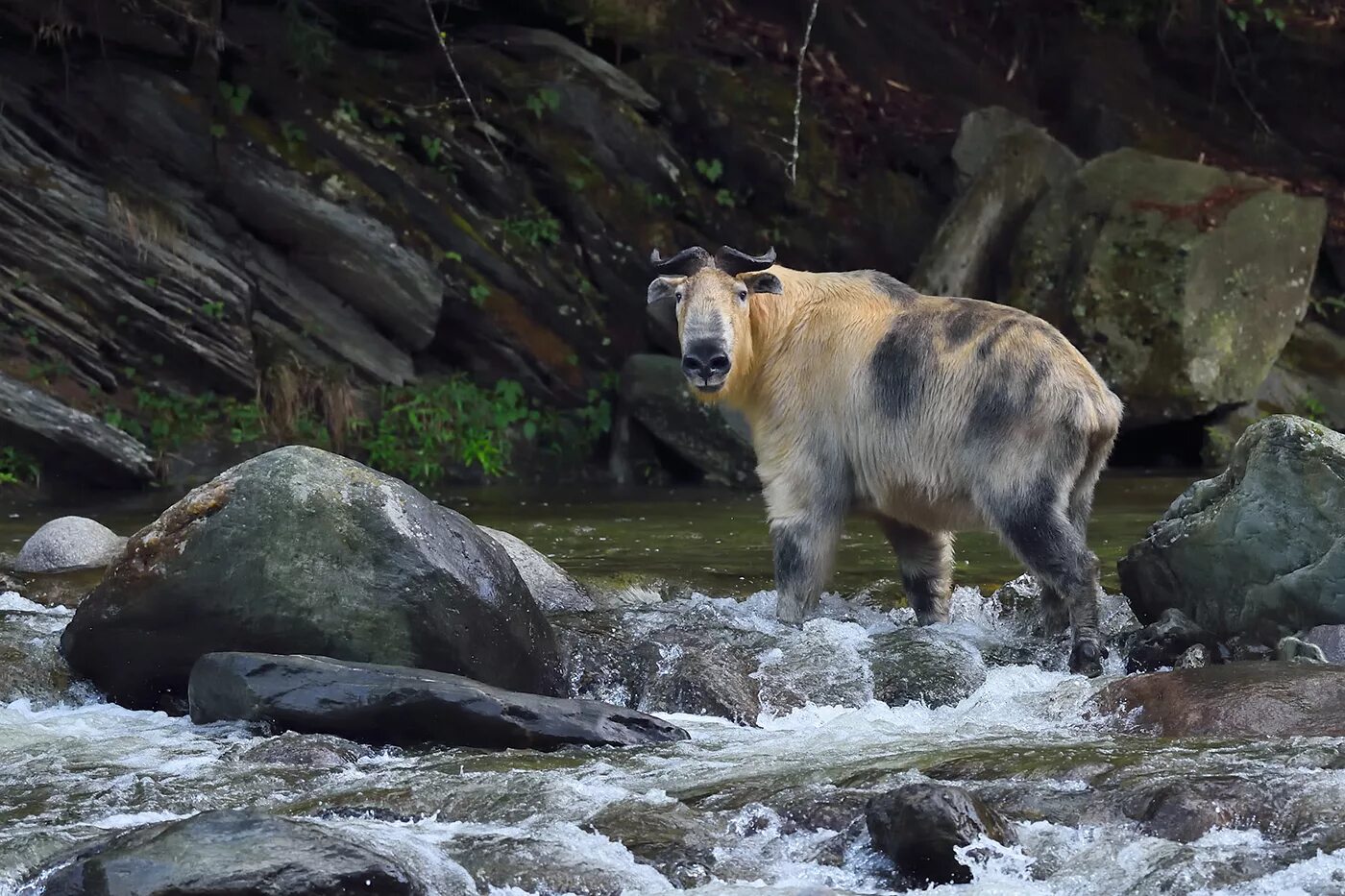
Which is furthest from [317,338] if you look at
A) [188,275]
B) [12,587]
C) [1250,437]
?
[1250,437]

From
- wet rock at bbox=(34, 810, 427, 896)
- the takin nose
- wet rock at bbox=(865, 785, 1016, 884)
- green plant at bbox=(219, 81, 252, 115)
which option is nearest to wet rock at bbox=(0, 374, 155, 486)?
green plant at bbox=(219, 81, 252, 115)

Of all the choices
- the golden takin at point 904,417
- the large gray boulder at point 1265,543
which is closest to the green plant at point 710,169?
the golden takin at point 904,417

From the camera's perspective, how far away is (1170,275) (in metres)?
14.0

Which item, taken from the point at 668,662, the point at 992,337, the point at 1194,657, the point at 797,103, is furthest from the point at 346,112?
the point at 1194,657

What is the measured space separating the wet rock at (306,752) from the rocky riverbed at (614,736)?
0.05 feet

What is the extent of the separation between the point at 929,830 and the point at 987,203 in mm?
10900

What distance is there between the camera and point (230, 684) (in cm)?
621

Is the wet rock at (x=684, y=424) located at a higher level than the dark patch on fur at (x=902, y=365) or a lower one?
lower

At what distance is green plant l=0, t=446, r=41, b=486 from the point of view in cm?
1216

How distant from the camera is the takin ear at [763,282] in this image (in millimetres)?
7797

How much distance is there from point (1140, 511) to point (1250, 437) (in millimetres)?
3978

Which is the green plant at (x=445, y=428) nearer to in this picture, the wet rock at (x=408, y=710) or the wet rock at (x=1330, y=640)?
the wet rock at (x=408, y=710)

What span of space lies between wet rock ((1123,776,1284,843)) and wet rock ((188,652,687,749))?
1868mm

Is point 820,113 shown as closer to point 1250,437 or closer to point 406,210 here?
point 406,210
